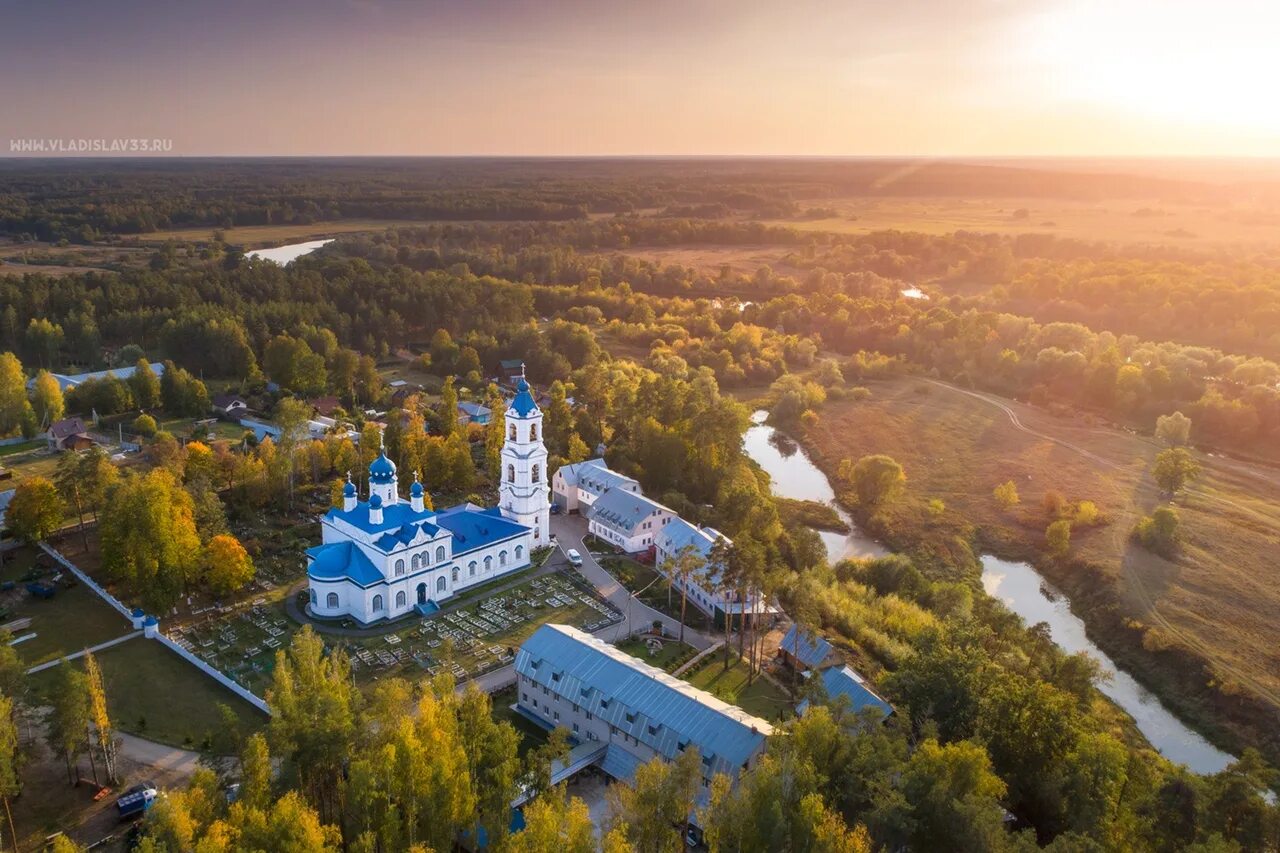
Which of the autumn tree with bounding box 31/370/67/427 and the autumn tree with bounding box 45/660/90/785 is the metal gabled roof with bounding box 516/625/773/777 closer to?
the autumn tree with bounding box 45/660/90/785

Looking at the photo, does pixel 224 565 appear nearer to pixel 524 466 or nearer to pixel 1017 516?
pixel 524 466

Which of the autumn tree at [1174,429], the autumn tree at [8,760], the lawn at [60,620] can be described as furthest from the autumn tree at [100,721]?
the autumn tree at [1174,429]

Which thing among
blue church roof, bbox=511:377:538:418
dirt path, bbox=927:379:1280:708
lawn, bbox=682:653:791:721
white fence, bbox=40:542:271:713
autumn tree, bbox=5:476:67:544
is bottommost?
dirt path, bbox=927:379:1280:708

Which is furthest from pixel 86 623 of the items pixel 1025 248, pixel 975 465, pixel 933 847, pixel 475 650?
pixel 1025 248

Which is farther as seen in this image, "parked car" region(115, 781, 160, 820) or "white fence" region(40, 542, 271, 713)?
"white fence" region(40, 542, 271, 713)

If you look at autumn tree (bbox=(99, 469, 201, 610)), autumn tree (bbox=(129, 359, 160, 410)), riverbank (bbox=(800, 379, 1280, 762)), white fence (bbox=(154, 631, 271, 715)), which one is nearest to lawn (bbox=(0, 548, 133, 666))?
autumn tree (bbox=(99, 469, 201, 610))
